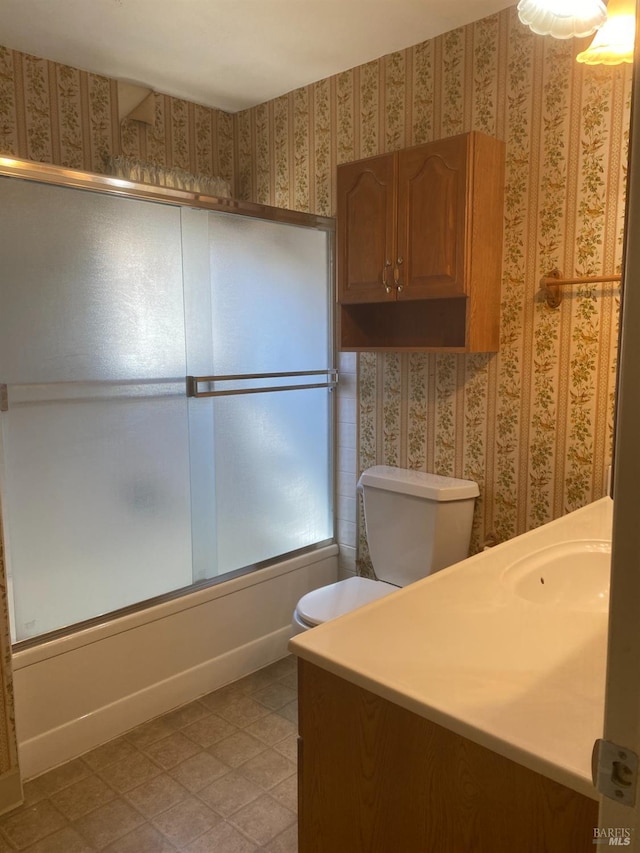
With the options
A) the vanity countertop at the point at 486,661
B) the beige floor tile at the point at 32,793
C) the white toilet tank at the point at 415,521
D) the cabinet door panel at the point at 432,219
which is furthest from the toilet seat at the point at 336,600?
the cabinet door panel at the point at 432,219

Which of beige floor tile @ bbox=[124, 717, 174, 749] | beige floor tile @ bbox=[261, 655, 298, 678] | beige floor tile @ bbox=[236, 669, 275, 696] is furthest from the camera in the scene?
beige floor tile @ bbox=[261, 655, 298, 678]

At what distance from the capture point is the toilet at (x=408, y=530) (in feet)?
7.49

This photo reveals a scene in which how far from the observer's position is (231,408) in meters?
2.52

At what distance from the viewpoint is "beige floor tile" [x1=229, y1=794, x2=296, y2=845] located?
68.8 inches

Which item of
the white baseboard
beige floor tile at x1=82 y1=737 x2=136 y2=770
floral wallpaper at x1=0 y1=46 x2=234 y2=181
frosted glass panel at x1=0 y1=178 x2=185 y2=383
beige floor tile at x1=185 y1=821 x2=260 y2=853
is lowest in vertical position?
beige floor tile at x1=185 y1=821 x2=260 y2=853

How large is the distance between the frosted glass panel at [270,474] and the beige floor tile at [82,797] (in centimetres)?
84

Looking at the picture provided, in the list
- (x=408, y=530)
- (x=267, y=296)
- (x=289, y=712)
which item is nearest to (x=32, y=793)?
(x=289, y=712)

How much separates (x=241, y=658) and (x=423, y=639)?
1630mm

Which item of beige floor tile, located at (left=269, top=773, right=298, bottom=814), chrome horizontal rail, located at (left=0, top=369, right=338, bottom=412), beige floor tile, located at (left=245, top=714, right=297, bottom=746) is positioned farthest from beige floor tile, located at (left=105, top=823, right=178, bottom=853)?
chrome horizontal rail, located at (left=0, top=369, right=338, bottom=412)

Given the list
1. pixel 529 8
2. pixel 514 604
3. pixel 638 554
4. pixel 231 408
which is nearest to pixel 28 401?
pixel 231 408

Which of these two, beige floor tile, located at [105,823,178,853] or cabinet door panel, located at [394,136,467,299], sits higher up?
cabinet door panel, located at [394,136,467,299]

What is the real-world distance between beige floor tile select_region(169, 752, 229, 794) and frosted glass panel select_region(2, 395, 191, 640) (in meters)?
0.56

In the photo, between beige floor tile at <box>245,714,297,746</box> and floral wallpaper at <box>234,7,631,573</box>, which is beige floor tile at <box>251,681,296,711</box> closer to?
beige floor tile at <box>245,714,297,746</box>

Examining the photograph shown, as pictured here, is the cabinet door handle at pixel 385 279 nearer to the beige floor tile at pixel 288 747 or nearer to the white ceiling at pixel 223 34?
the white ceiling at pixel 223 34
